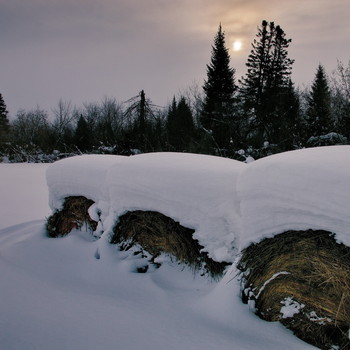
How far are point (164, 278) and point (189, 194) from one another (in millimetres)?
686

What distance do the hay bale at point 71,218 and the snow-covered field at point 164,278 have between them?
290 mm

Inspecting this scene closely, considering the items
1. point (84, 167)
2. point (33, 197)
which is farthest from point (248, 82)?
point (84, 167)

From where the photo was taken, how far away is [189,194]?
194cm

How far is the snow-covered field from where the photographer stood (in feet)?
4.49

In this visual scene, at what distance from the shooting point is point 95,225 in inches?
109

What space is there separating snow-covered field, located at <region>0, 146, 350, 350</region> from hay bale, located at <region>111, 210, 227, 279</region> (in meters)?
0.09

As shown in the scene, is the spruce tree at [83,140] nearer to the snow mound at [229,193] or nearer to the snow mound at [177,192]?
the snow mound at [177,192]

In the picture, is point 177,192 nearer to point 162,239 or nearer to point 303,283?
point 162,239

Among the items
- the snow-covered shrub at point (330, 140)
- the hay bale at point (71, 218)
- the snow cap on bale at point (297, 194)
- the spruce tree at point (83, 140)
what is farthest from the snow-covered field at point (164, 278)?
the spruce tree at point (83, 140)

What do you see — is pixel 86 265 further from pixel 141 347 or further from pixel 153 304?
pixel 141 347

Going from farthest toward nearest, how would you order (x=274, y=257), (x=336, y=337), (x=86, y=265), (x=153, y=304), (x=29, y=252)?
(x=29, y=252), (x=86, y=265), (x=153, y=304), (x=274, y=257), (x=336, y=337)

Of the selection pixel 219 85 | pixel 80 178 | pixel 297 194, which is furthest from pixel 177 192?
pixel 219 85

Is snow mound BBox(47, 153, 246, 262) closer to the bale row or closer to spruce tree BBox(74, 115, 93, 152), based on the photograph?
the bale row

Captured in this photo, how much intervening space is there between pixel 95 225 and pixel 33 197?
389 centimetres
